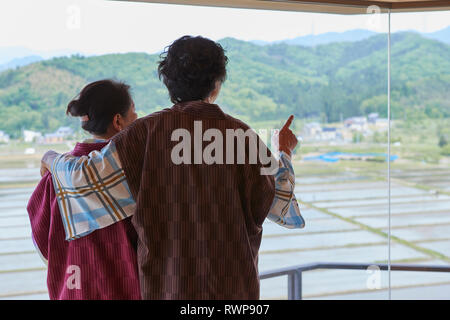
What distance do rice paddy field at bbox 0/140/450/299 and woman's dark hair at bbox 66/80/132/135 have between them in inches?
283

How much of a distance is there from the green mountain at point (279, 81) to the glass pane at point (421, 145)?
0.18 feet

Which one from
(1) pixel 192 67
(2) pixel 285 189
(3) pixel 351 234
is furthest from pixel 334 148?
(1) pixel 192 67

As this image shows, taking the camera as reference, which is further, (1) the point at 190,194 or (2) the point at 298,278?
(2) the point at 298,278

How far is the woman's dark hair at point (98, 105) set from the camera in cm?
103

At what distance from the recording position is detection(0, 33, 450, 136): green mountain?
3465 millimetres

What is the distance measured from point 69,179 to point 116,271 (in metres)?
0.22

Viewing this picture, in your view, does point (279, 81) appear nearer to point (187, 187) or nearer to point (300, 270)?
point (300, 270)

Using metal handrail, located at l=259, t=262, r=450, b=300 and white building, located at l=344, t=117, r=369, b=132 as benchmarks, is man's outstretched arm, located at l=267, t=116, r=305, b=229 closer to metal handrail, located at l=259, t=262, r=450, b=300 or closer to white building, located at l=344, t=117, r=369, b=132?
metal handrail, located at l=259, t=262, r=450, b=300

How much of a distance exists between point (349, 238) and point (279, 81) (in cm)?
864

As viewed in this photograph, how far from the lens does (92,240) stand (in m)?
0.99

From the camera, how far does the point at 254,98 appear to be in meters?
4.98

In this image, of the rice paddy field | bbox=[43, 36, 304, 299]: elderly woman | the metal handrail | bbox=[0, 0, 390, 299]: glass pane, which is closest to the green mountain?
bbox=[0, 0, 390, 299]: glass pane
